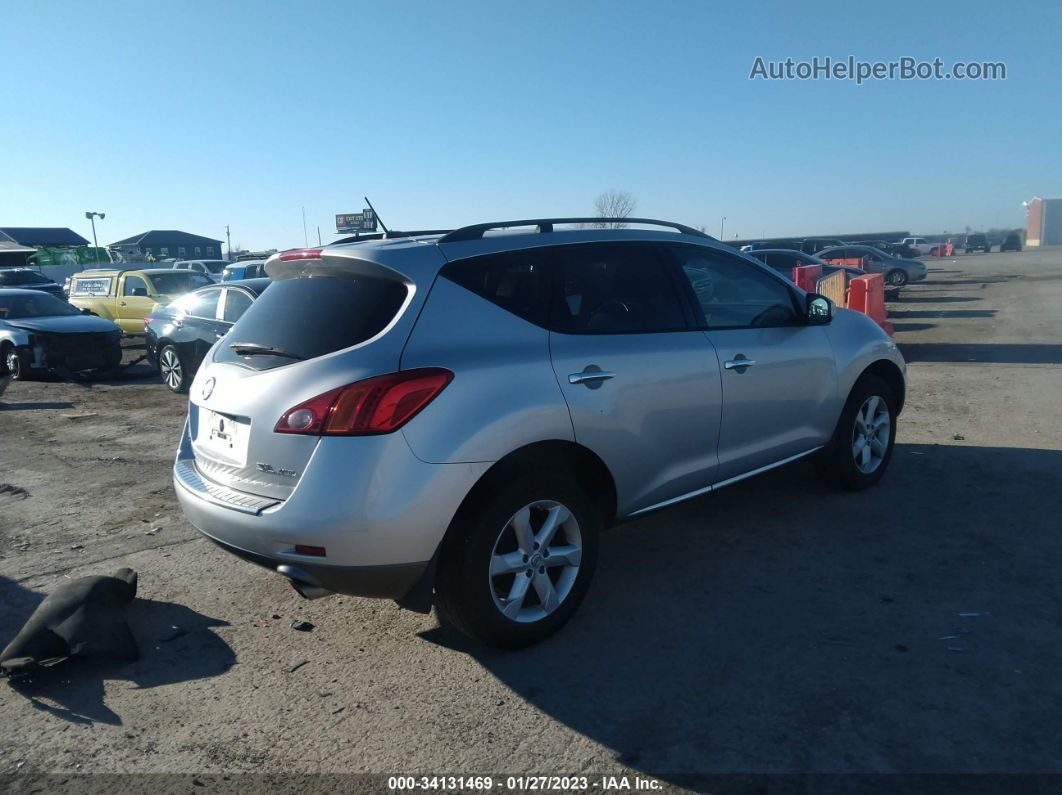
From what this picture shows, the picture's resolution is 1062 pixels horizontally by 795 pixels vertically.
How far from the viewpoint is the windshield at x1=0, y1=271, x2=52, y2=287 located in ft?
89.1

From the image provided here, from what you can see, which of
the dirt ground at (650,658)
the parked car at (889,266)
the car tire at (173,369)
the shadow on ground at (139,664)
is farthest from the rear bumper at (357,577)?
the parked car at (889,266)

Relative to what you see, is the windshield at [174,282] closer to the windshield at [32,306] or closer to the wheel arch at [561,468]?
the windshield at [32,306]

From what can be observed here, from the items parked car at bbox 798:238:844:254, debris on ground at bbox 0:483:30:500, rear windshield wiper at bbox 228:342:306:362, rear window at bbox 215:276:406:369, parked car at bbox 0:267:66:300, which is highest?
parked car at bbox 798:238:844:254

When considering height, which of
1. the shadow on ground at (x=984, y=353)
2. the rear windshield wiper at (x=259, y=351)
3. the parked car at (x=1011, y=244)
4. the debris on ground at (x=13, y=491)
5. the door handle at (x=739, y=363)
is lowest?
the debris on ground at (x=13, y=491)

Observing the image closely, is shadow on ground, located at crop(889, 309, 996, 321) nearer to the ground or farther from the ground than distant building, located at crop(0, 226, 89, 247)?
nearer to the ground

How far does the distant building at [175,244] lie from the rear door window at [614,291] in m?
84.7

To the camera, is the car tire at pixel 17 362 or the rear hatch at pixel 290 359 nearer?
the rear hatch at pixel 290 359

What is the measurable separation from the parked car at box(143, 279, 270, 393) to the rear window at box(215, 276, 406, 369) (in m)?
7.00

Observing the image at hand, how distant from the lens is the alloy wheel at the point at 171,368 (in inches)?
447

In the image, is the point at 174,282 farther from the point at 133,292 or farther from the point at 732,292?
the point at 732,292

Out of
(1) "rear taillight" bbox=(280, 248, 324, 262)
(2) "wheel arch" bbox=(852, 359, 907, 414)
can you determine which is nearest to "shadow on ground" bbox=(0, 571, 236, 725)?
(1) "rear taillight" bbox=(280, 248, 324, 262)

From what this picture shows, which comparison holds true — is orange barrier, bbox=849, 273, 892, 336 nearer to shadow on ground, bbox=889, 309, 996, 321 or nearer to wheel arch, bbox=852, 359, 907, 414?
shadow on ground, bbox=889, 309, 996, 321

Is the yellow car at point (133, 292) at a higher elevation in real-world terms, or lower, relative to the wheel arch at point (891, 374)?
higher

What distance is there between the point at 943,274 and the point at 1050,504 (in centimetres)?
3428
